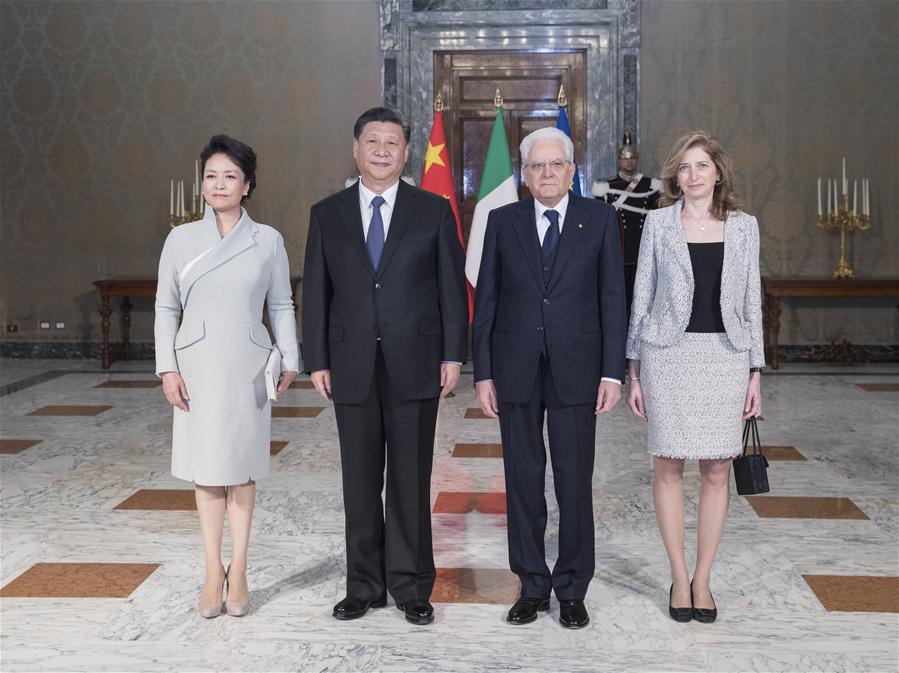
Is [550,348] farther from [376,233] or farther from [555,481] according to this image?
[376,233]

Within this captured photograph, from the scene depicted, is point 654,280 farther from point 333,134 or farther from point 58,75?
point 58,75

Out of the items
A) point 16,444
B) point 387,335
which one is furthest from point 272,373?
point 16,444

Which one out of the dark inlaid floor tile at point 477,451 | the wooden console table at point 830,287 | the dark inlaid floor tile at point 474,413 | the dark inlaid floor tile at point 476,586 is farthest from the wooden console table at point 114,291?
the dark inlaid floor tile at point 476,586

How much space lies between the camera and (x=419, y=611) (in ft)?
9.80

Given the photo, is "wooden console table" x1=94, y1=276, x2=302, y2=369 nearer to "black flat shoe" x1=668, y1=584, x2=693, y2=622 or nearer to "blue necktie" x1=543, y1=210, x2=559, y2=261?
"blue necktie" x1=543, y1=210, x2=559, y2=261

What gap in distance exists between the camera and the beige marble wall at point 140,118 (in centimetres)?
897

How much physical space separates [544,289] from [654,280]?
13.3 inches

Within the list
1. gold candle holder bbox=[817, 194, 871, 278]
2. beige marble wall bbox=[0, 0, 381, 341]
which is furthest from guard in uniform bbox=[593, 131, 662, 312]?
beige marble wall bbox=[0, 0, 381, 341]

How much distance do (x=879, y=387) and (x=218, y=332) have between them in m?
5.85

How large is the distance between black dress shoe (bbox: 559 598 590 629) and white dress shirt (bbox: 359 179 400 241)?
3.95 feet

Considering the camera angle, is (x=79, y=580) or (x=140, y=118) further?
(x=140, y=118)

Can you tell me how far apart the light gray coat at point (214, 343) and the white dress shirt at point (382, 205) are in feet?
1.03

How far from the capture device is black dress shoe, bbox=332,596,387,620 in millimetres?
3025

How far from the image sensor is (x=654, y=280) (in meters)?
2.98
